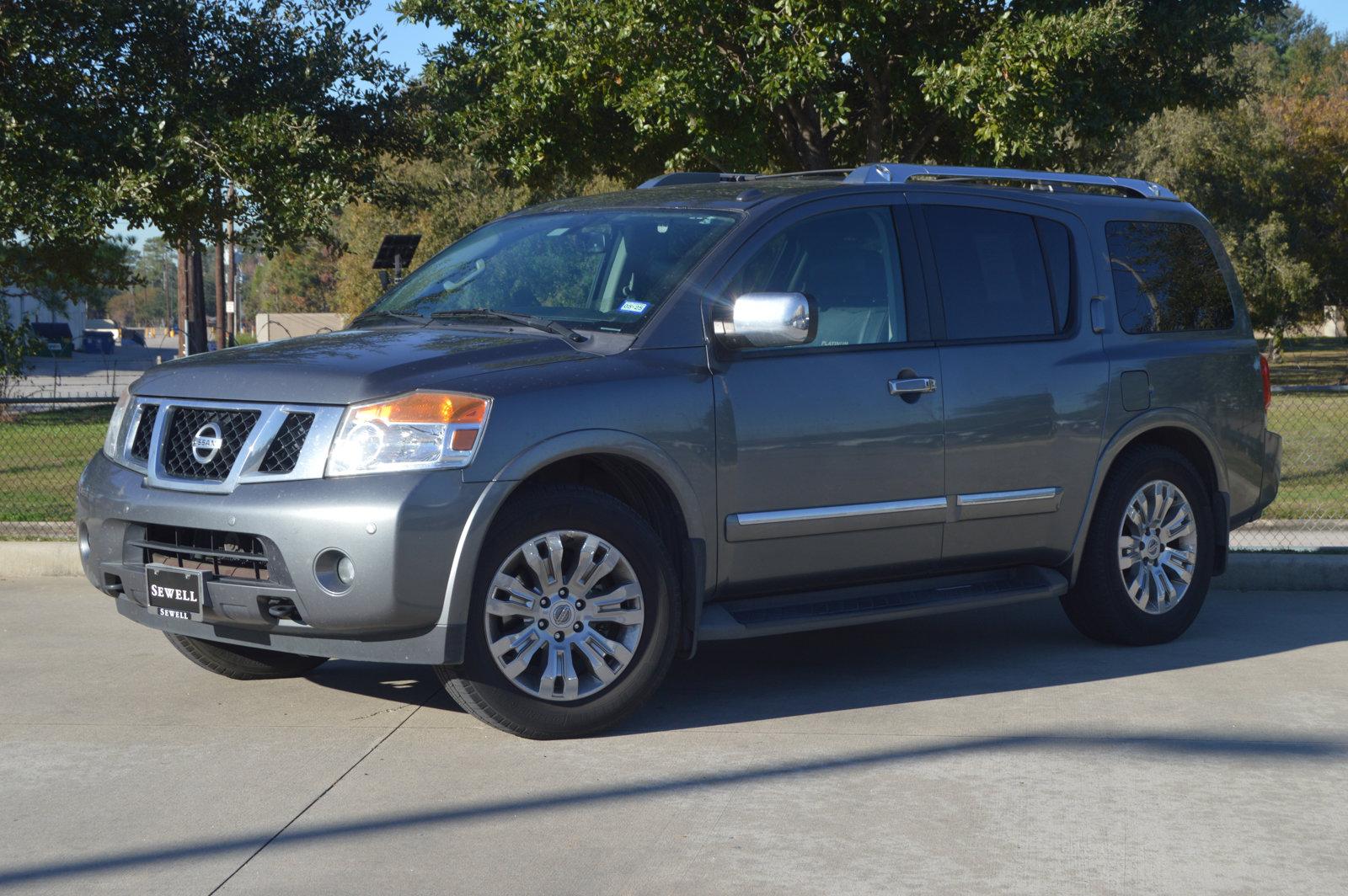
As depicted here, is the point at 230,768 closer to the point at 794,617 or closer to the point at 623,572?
the point at 623,572

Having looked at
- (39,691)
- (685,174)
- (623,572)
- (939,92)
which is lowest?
(39,691)

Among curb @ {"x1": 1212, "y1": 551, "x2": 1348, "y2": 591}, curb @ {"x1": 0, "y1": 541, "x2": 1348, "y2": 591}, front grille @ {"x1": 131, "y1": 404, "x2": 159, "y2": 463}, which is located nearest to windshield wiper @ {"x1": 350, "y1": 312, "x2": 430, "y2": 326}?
front grille @ {"x1": 131, "y1": 404, "x2": 159, "y2": 463}

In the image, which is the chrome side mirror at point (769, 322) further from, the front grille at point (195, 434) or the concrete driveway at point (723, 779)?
the front grille at point (195, 434)

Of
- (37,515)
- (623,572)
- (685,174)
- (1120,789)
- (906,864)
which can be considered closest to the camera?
(906,864)

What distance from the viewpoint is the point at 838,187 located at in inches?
255

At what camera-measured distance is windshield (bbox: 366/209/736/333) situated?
6016 millimetres

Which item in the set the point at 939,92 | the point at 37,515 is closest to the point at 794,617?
the point at 37,515

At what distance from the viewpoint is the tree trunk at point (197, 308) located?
1155 inches

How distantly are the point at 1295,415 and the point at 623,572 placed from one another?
1490cm

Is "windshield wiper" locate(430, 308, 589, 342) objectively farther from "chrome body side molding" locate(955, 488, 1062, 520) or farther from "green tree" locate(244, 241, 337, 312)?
"green tree" locate(244, 241, 337, 312)

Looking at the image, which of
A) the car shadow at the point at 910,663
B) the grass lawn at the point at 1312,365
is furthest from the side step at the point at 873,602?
the grass lawn at the point at 1312,365

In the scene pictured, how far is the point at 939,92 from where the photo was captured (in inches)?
647

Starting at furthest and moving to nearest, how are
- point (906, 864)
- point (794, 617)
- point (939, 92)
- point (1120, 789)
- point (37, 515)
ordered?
point (939, 92) < point (37, 515) < point (794, 617) < point (1120, 789) < point (906, 864)

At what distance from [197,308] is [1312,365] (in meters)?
30.5
